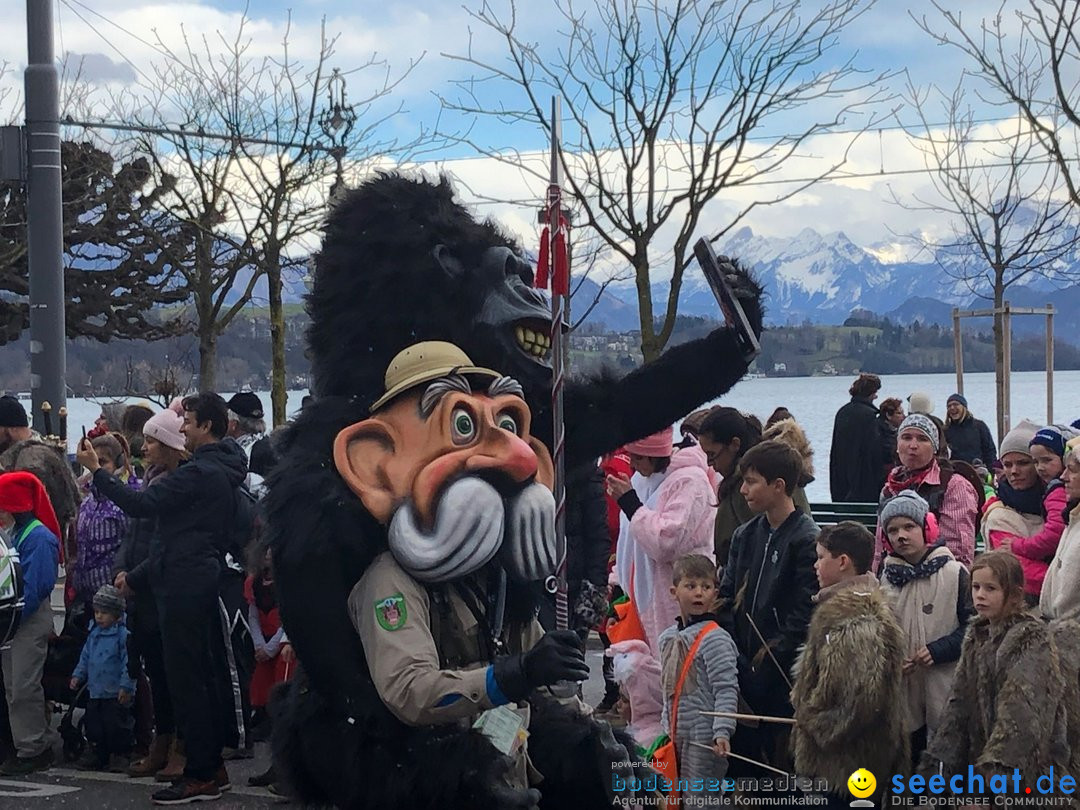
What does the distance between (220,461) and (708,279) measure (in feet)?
11.5

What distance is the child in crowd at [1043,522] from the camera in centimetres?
636

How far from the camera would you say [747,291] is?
410cm

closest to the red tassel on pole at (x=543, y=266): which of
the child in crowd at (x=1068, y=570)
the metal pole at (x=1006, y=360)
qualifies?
the child in crowd at (x=1068, y=570)

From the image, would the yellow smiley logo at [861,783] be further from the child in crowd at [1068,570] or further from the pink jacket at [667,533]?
the pink jacket at [667,533]

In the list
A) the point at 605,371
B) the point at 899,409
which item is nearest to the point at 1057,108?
the point at 899,409

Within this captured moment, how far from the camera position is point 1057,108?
450 inches

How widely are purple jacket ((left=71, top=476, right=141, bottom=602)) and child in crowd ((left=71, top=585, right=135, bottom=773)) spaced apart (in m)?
0.36

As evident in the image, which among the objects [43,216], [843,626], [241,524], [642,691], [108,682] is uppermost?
[43,216]

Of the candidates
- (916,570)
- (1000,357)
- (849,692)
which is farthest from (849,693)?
(1000,357)

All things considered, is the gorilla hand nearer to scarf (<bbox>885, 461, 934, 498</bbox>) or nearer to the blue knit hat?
the blue knit hat

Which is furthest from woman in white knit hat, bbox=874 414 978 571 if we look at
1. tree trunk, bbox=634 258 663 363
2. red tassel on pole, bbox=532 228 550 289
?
tree trunk, bbox=634 258 663 363

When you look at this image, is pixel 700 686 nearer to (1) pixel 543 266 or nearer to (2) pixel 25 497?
(1) pixel 543 266

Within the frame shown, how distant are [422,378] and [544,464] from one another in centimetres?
48

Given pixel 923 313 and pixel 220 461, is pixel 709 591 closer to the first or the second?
pixel 220 461
